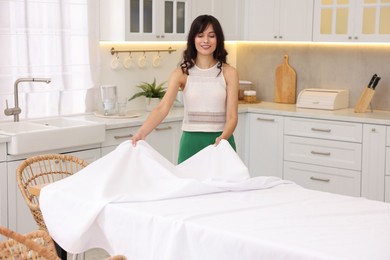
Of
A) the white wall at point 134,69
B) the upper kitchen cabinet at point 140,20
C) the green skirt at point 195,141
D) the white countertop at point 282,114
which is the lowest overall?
the green skirt at point 195,141

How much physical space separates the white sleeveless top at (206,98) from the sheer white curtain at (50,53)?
4.51 ft

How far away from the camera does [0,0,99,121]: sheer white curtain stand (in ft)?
15.3

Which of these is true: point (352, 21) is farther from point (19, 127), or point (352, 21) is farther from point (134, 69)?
point (19, 127)

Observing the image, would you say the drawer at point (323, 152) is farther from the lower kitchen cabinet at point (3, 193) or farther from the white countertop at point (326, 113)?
the lower kitchen cabinet at point (3, 193)

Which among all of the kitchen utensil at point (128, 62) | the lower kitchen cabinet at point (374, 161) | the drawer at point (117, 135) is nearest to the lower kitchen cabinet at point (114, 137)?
the drawer at point (117, 135)

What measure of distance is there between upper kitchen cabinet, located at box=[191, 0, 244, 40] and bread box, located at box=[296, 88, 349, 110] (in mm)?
825

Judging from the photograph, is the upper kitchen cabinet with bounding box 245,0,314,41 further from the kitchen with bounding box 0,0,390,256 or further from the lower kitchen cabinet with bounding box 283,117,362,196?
the lower kitchen cabinet with bounding box 283,117,362,196

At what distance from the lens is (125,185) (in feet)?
10.1

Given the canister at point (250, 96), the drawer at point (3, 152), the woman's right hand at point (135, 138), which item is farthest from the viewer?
the canister at point (250, 96)

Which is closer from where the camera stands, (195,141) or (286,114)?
(195,141)

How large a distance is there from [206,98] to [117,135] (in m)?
1.08

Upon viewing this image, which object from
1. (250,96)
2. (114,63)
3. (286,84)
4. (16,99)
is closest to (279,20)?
Result: (286,84)

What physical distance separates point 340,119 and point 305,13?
3.35ft

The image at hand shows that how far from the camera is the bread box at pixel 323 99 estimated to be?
5.67m
